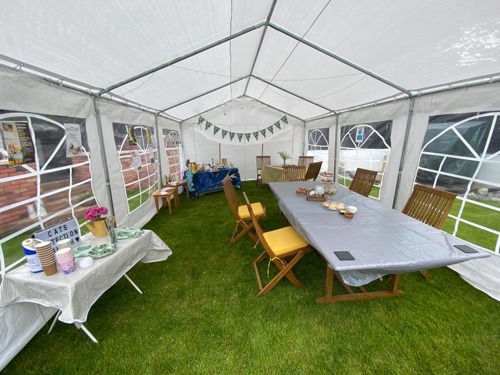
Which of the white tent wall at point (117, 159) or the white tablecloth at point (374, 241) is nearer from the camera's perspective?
the white tablecloth at point (374, 241)

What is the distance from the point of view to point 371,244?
4.98ft

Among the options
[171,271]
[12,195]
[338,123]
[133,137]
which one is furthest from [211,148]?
[12,195]

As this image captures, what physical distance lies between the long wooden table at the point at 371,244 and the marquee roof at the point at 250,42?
159cm

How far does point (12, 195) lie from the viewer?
5.03ft

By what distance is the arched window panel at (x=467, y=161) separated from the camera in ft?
6.88

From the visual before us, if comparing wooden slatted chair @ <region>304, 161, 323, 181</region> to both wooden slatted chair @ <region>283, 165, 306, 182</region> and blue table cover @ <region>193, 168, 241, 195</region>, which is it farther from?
blue table cover @ <region>193, 168, 241, 195</region>

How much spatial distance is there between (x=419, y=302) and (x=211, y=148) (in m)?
5.80

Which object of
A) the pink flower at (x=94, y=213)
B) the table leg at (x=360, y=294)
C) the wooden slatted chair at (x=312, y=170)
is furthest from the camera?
the wooden slatted chair at (x=312, y=170)

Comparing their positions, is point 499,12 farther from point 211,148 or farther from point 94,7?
point 211,148

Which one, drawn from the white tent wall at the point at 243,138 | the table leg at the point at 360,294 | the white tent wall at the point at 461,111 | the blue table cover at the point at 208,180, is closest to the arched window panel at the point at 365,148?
the white tent wall at the point at 461,111

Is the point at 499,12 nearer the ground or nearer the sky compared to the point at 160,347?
nearer the sky

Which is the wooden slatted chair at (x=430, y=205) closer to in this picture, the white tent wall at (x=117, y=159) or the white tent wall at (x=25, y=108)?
the white tent wall at (x=25, y=108)

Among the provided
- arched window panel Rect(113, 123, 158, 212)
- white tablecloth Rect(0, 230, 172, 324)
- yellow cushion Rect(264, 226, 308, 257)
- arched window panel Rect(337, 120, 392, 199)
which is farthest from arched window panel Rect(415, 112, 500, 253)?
arched window panel Rect(113, 123, 158, 212)

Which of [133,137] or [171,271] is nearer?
[171,271]
